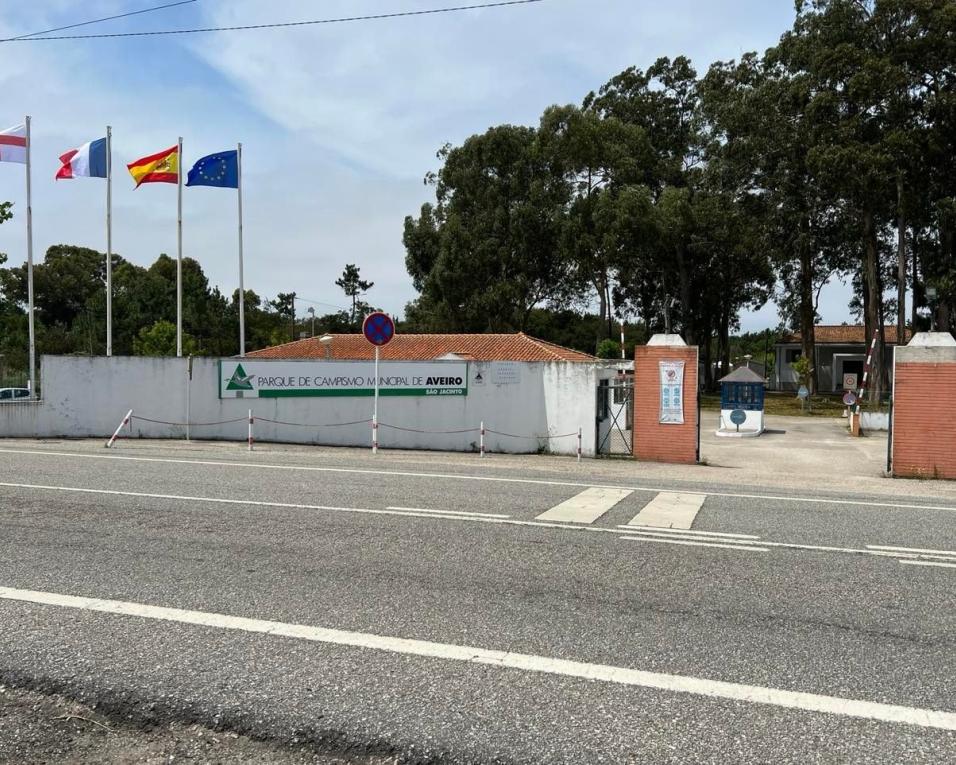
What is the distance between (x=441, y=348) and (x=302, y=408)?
24.0 meters

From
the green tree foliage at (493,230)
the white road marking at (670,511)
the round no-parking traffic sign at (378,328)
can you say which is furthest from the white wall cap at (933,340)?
the green tree foliage at (493,230)

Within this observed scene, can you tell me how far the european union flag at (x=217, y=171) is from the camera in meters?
25.2

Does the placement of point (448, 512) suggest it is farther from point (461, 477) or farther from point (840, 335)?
point (840, 335)

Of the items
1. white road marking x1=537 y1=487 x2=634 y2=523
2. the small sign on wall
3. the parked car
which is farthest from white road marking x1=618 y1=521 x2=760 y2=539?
the parked car

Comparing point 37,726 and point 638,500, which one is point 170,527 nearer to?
point 37,726

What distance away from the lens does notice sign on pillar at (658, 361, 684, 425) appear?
16.1 meters

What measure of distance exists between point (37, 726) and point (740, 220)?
45003 millimetres

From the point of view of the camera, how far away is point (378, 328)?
54.7 feet

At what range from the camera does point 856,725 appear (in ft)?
12.0

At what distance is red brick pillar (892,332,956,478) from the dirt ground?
13.8 meters

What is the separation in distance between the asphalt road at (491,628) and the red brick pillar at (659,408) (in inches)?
278

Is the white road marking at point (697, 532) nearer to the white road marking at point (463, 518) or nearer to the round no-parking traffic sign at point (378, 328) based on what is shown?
the white road marking at point (463, 518)

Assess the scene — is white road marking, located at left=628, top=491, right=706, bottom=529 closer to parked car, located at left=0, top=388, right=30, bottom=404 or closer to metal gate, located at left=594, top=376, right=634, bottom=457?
metal gate, located at left=594, top=376, right=634, bottom=457

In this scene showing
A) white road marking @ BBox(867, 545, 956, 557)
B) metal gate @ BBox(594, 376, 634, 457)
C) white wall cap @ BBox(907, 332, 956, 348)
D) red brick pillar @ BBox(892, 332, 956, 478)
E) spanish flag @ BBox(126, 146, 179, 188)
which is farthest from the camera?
spanish flag @ BBox(126, 146, 179, 188)
